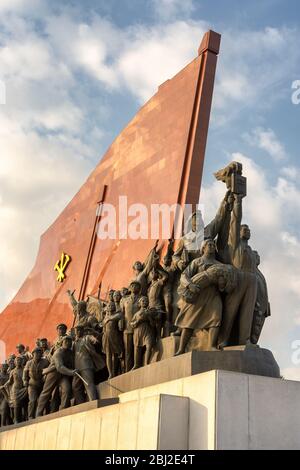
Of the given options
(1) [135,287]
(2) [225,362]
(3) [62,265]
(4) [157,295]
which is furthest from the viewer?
(3) [62,265]

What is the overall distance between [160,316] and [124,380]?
86cm

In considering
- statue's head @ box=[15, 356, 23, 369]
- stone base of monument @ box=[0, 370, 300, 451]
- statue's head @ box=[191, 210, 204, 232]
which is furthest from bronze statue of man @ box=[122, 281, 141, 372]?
statue's head @ box=[15, 356, 23, 369]

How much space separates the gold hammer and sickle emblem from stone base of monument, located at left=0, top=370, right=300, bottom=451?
335 inches

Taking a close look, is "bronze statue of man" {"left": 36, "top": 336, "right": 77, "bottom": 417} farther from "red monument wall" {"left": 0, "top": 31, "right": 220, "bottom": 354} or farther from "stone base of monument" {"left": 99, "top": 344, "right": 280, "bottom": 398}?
"red monument wall" {"left": 0, "top": 31, "right": 220, "bottom": 354}

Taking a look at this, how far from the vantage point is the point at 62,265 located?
13.8 m

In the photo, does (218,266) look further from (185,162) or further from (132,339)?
(185,162)

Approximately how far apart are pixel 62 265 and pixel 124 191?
2.91 metres

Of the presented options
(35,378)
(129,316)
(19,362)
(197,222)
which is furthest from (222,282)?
(19,362)

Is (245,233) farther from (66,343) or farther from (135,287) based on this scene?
(66,343)

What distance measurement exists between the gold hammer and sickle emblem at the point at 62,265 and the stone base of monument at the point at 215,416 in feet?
27.9

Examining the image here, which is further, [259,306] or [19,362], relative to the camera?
[19,362]

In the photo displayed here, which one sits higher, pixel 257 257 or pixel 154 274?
pixel 154 274

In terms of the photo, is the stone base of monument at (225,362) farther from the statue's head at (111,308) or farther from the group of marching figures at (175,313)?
the statue's head at (111,308)

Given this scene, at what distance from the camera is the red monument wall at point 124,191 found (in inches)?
400
